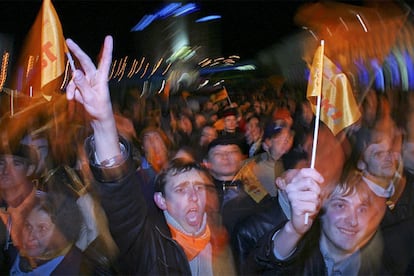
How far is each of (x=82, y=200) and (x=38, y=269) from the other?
346 millimetres

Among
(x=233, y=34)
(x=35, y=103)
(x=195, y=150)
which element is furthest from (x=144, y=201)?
(x=233, y=34)

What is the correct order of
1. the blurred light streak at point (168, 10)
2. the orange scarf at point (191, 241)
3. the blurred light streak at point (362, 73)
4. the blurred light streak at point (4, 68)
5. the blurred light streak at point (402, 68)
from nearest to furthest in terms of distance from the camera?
1. the orange scarf at point (191, 241)
2. the blurred light streak at point (362, 73)
3. the blurred light streak at point (4, 68)
4. the blurred light streak at point (402, 68)
5. the blurred light streak at point (168, 10)

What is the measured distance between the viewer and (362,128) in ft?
9.51

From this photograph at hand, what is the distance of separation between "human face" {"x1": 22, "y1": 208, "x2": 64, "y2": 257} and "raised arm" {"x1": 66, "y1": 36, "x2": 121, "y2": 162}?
0.41 meters

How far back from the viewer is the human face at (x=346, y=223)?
2.75 m

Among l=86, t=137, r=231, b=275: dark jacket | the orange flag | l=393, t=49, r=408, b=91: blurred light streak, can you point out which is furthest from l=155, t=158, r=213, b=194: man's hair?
l=393, t=49, r=408, b=91: blurred light streak

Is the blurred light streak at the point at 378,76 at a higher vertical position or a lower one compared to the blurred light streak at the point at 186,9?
lower

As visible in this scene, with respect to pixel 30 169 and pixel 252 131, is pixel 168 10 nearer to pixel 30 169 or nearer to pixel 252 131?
pixel 252 131

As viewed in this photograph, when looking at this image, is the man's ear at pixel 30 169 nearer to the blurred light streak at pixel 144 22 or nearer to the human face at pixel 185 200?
the human face at pixel 185 200

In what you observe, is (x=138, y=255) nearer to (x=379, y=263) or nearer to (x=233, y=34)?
(x=379, y=263)

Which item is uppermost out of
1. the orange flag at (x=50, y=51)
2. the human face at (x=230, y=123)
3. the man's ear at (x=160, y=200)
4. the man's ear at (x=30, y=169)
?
the orange flag at (x=50, y=51)

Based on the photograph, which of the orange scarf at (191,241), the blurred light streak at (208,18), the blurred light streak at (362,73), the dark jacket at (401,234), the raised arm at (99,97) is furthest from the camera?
the blurred light streak at (208,18)

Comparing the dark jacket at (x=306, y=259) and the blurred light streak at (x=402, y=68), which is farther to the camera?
the blurred light streak at (x=402, y=68)

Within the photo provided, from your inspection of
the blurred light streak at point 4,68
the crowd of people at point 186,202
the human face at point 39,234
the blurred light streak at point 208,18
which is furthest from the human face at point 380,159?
the blurred light streak at point 4,68
